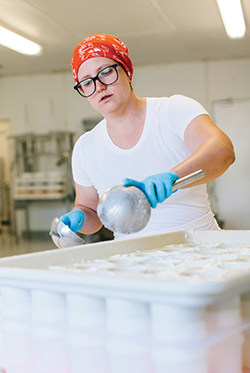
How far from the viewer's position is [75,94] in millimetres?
7797

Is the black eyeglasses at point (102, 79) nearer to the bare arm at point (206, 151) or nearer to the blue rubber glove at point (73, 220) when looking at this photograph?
the bare arm at point (206, 151)

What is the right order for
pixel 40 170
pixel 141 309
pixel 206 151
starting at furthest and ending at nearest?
pixel 40 170, pixel 206 151, pixel 141 309

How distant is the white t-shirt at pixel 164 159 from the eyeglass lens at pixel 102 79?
17 cm

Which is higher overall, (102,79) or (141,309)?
(102,79)

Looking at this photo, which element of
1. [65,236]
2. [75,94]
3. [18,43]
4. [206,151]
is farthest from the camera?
[75,94]

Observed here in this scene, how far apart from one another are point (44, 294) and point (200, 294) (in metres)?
0.27

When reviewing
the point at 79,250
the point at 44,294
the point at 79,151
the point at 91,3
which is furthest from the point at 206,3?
the point at 44,294

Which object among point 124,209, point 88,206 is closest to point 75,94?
point 88,206

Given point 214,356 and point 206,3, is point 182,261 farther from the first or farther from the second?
point 206,3

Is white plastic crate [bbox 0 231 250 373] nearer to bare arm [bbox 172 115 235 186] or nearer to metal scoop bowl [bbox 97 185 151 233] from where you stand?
metal scoop bowl [bbox 97 185 151 233]

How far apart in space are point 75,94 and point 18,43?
6.79 feet

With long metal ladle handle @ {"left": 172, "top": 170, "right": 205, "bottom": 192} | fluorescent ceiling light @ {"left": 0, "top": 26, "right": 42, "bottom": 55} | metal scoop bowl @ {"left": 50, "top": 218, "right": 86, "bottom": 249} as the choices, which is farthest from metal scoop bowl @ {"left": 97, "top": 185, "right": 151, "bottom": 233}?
fluorescent ceiling light @ {"left": 0, "top": 26, "right": 42, "bottom": 55}

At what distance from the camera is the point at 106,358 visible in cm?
73

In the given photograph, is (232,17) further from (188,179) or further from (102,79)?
(188,179)
